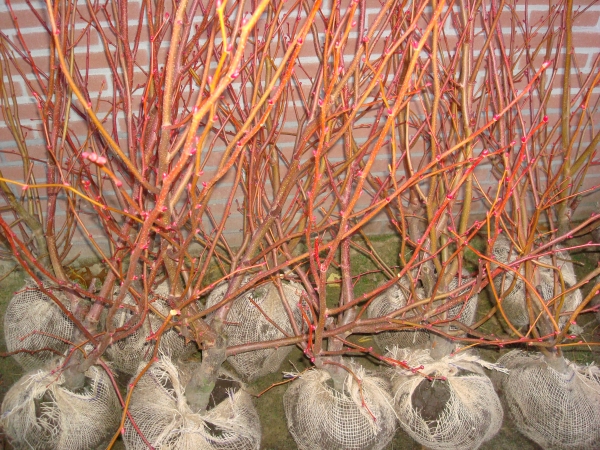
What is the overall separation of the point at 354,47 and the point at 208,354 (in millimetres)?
1445

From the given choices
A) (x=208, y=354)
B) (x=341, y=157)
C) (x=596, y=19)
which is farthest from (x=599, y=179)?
(x=208, y=354)

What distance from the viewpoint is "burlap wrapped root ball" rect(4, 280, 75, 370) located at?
6.48 feet

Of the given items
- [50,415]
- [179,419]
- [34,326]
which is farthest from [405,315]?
[34,326]

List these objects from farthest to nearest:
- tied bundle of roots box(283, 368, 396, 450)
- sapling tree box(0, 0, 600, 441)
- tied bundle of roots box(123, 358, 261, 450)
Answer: tied bundle of roots box(283, 368, 396, 450), tied bundle of roots box(123, 358, 261, 450), sapling tree box(0, 0, 600, 441)

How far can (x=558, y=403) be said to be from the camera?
5.91 ft

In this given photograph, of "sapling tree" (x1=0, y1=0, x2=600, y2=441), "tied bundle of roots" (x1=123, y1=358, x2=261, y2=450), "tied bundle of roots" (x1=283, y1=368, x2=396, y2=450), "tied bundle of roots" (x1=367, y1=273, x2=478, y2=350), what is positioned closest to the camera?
"sapling tree" (x1=0, y1=0, x2=600, y2=441)

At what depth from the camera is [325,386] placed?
1.80 metres

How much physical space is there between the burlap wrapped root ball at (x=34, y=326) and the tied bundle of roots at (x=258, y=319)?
2.03 feet

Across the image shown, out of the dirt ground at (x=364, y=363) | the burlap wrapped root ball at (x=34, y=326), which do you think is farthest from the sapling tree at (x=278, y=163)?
the dirt ground at (x=364, y=363)

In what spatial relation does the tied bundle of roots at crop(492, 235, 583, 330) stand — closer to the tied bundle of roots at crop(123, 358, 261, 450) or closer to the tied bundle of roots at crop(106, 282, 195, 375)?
the tied bundle of roots at crop(123, 358, 261, 450)

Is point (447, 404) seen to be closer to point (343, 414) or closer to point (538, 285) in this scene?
point (343, 414)

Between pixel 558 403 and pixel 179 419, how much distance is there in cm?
140

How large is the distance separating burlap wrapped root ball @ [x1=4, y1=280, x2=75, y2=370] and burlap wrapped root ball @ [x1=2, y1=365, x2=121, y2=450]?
242 mm

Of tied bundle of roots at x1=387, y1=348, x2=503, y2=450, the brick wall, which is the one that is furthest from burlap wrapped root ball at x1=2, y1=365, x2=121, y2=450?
tied bundle of roots at x1=387, y1=348, x2=503, y2=450
